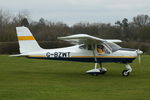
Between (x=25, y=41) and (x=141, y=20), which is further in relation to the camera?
(x=141, y=20)

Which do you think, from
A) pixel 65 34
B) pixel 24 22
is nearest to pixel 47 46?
pixel 65 34

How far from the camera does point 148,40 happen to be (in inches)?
2354

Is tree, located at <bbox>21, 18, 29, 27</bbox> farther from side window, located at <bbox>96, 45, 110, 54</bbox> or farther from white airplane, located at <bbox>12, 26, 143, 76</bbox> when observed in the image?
side window, located at <bbox>96, 45, 110, 54</bbox>

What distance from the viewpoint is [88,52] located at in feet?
58.0

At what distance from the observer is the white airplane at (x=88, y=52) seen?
1695 cm

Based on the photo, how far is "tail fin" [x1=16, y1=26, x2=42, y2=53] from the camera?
59.5 ft

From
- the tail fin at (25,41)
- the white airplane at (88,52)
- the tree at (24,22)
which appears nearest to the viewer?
the white airplane at (88,52)

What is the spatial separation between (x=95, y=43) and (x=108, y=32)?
147 feet

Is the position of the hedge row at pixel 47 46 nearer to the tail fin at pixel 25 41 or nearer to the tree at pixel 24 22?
the tail fin at pixel 25 41

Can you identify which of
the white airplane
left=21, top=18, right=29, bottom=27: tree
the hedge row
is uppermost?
left=21, top=18, right=29, bottom=27: tree

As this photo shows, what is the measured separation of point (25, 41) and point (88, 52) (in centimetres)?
329

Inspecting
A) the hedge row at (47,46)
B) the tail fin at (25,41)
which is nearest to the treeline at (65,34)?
the hedge row at (47,46)

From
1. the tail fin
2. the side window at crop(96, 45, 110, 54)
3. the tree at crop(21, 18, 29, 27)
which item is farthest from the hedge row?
the tree at crop(21, 18, 29, 27)

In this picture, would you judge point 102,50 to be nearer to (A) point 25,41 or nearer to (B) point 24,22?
(A) point 25,41
